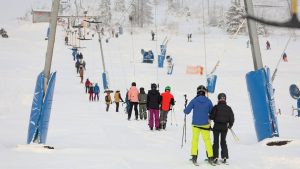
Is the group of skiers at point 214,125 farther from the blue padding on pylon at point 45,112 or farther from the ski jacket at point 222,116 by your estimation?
the blue padding on pylon at point 45,112

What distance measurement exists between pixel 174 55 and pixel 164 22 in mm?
77137

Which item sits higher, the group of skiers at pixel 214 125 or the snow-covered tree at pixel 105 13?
the snow-covered tree at pixel 105 13

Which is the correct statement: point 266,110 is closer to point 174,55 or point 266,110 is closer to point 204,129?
point 204,129

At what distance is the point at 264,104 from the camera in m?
13.1

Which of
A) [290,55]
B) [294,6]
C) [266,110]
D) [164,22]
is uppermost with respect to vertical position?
[164,22]

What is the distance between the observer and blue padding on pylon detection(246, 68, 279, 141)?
13.1 m

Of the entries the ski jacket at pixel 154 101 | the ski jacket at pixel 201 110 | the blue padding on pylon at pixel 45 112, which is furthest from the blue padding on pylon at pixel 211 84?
the ski jacket at pixel 201 110

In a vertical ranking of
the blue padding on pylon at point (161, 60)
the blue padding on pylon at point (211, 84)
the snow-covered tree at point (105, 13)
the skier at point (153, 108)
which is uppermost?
the snow-covered tree at point (105, 13)

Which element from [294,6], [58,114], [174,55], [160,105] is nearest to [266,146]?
[160,105]

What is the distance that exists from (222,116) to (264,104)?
370 centimetres

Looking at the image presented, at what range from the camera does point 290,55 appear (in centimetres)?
6256

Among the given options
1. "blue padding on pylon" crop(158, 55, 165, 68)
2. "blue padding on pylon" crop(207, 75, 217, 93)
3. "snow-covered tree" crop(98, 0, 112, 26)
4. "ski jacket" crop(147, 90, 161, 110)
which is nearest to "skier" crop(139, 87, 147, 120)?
"ski jacket" crop(147, 90, 161, 110)

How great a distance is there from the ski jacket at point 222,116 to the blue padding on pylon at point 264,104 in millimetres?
3562

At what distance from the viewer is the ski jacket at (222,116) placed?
9742mm
